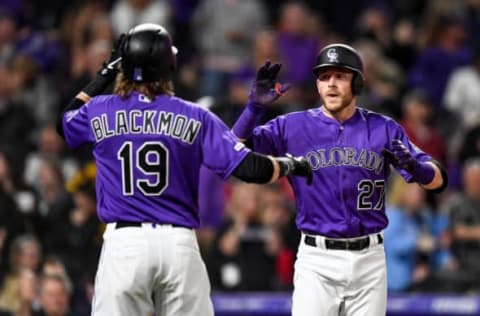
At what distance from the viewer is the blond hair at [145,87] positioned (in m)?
6.73

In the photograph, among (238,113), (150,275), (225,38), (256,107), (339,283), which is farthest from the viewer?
(225,38)

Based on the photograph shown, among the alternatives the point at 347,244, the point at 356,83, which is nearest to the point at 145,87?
the point at 356,83

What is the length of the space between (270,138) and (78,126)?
45.6 inches

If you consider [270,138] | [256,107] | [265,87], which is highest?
[265,87]

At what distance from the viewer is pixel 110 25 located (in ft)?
46.0

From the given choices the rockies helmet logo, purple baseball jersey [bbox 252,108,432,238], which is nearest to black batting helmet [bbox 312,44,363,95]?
the rockies helmet logo

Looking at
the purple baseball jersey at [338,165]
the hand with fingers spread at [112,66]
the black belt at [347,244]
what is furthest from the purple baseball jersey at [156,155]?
the black belt at [347,244]

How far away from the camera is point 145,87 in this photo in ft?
22.1

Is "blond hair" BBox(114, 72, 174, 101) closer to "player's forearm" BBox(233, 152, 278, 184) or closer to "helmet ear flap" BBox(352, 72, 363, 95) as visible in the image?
"player's forearm" BBox(233, 152, 278, 184)

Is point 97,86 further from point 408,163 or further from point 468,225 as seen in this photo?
point 468,225

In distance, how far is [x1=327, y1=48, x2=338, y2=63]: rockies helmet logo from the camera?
722 centimetres

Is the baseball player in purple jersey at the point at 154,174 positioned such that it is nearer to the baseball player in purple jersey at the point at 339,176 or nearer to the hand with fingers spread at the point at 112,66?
the hand with fingers spread at the point at 112,66

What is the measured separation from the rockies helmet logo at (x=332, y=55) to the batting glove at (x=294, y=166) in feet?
2.32

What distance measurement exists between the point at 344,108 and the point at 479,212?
14.1 ft
